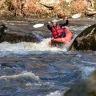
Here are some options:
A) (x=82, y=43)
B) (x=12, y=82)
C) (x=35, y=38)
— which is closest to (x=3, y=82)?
(x=12, y=82)

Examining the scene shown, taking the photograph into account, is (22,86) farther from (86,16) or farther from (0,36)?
(86,16)

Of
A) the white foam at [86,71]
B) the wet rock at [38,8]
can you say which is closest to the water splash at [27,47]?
the white foam at [86,71]

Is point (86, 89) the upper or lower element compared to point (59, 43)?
upper

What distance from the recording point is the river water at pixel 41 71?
247 inches

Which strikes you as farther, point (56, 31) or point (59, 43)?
point (56, 31)

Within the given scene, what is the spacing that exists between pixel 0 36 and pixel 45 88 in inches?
327

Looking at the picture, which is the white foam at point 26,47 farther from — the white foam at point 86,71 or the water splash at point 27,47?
the white foam at point 86,71

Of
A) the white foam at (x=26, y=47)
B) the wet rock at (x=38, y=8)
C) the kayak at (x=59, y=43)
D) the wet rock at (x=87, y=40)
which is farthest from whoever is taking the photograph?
the wet rock at (x=38, y=8)

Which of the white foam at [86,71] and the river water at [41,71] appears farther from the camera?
the white foam at [86,71]

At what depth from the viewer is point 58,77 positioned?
7.39 meters

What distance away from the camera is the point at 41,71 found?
812 centimetres

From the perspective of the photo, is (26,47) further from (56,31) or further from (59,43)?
(56,31)

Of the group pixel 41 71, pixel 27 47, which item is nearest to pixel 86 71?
pixel 41 71

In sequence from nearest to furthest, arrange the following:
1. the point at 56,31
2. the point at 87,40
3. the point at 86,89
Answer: the point at 86,89, the point at 87,40, the point at 56,31
